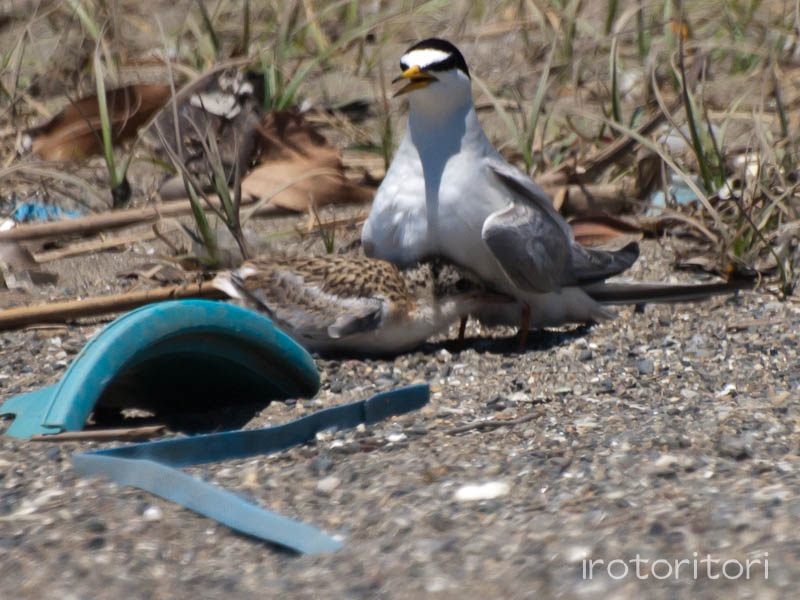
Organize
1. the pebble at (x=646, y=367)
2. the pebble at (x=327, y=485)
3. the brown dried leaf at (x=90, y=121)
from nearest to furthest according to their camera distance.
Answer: the pebble at (x=327, y=485), the pebble at (x=646, y=367), the brown dried leaf at (x=90, y=121)

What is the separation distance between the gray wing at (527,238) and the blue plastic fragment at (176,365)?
28.7 inches

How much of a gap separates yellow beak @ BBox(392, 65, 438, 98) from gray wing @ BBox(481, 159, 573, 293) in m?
0.30

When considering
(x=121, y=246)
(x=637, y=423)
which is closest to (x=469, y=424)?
(x=637, y=423)

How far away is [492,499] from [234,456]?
0.65 metres

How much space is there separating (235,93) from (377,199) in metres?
1.53

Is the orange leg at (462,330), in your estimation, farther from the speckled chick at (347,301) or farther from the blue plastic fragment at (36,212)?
the blue plastic fragment at (36,212)

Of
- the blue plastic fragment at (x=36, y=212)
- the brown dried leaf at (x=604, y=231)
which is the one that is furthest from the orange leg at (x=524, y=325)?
the blue plastic fragment at (x=36, y=212)

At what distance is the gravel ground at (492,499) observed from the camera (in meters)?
1.99

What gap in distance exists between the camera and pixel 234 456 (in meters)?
2.71

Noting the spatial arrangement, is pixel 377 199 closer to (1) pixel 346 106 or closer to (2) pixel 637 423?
(2) pixel 637 423

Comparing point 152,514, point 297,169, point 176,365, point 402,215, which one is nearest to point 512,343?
point 402,215

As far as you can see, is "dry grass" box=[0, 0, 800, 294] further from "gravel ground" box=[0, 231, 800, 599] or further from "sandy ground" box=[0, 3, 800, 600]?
"gravel ground" box=[0, 231, 800, 599]

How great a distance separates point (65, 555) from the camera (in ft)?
7.02

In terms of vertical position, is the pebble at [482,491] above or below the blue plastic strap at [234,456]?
below
